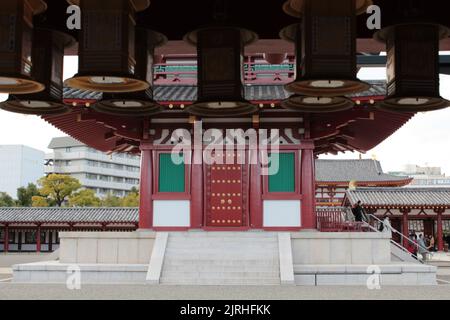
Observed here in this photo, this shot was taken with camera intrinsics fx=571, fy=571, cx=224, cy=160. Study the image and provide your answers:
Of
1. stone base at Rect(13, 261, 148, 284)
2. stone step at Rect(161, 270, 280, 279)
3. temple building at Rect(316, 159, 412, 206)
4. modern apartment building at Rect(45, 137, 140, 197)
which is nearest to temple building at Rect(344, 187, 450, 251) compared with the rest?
temple building at Rect(316, 159, 412, 206)

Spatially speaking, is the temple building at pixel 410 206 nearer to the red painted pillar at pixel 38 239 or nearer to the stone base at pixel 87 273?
the red painted pillar at pixel 38 239

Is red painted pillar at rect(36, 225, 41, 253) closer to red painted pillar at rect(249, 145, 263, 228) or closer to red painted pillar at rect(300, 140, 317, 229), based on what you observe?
red painted pillar at rect(249, 145, 263, 228)

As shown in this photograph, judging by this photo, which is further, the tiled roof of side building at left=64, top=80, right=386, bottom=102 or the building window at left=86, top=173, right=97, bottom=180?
the building window at left=86, top=173, right=97, bottom=180

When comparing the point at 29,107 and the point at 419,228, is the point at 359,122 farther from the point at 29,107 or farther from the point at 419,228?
the point at 419,228

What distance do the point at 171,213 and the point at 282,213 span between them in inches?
148

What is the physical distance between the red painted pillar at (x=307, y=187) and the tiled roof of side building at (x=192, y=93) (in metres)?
2.14

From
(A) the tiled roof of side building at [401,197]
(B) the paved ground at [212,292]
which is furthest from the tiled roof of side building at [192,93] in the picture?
(A) the tiled roof of side building at [401,197]

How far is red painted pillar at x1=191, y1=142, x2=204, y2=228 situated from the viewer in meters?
19.3

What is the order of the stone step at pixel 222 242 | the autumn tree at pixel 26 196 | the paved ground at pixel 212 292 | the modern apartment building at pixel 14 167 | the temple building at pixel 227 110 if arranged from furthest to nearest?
the modern apartment building at pixel 14 167 → the autumn tree at pixel 26 196 → the stone step at pixel 222 242 → the paved ground at pixel 212 292 → the temple building at pixel 227 110

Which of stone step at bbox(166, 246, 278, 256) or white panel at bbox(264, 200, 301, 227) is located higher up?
white panel at bbox(264, 200, 301, 227)

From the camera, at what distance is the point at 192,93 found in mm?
19203

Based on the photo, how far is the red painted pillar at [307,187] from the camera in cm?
1906

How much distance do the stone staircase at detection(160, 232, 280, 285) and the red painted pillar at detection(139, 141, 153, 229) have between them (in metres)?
1.51

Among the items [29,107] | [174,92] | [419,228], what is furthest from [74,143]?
[29,107]
